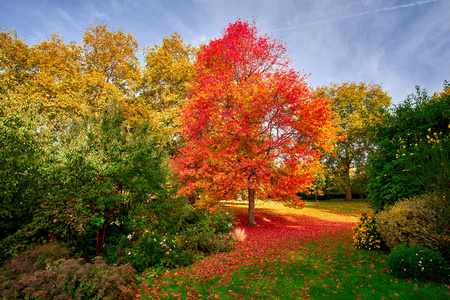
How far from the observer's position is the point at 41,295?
14.4ft

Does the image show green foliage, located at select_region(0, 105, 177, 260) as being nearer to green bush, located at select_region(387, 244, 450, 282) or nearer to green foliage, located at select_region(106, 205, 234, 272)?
green foliage, located at select_region(106, 205, 234, 272)

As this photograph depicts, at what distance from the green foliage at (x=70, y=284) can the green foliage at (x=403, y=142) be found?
31.6ft

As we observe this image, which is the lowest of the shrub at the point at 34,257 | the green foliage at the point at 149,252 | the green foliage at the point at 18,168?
the green foliage at the point at 149,252

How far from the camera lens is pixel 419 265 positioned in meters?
5.54

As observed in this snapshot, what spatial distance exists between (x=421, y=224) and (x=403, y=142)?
3.64 m

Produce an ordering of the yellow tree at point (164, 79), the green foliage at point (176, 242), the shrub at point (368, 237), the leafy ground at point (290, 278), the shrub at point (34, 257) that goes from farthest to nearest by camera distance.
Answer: the yellow tree at point (164, 79)
the shrub at point (368, 237)
the green foliage at point (176, 242)
the shrub at point (34, 257)
the leafy ground at point (290, 278)

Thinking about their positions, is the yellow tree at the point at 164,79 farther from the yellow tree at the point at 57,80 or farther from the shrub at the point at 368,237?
the shrub at the point at 368,237

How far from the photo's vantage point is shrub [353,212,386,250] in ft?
27.9

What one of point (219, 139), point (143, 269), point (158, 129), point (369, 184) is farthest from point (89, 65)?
point (369, 184)

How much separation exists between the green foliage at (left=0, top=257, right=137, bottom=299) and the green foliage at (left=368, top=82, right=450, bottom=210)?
9634mm

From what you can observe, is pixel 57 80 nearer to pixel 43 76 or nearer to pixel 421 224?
pixel 43 76

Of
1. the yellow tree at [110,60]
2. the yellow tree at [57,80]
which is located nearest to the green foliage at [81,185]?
the yellow tree at [57,80]

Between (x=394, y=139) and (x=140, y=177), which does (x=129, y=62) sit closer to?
(x=140, y=177)

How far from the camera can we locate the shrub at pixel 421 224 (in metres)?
6.04
